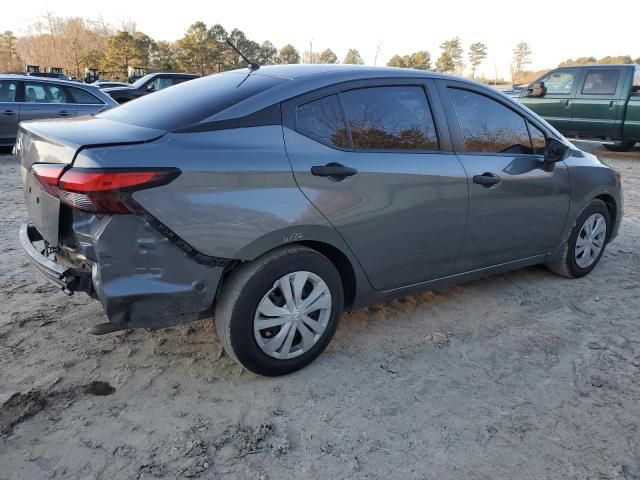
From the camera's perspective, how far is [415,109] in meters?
3.15

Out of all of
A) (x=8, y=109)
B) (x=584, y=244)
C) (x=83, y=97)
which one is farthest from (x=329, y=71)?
(x=83, y=97)

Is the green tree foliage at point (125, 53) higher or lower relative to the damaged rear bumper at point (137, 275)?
higher

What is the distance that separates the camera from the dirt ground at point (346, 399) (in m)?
2.19

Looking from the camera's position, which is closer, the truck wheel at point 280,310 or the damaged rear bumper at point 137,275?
the damaged rear bumper at point 137,275

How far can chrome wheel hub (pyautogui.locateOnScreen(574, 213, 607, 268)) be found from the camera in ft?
13.9

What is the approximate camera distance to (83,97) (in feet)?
31.9

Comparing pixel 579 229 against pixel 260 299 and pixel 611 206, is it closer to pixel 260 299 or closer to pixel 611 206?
pixel 611 206

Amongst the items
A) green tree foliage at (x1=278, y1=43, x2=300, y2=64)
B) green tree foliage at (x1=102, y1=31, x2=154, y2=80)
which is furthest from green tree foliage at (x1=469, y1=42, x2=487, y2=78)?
green tree foliage at (x1=102, y1=31, x2=154, y2=80)

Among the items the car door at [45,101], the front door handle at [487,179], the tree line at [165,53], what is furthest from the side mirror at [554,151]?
the tree line at [165,53]

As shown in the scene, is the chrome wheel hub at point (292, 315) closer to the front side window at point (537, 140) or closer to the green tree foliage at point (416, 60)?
the front side window at point (537, 140)

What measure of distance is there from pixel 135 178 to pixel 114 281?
47 centimetres

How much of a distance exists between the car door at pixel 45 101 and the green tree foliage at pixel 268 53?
44.3 meters

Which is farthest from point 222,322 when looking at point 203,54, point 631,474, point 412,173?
point 203,54

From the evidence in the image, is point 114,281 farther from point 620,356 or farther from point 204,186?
point 620,356
